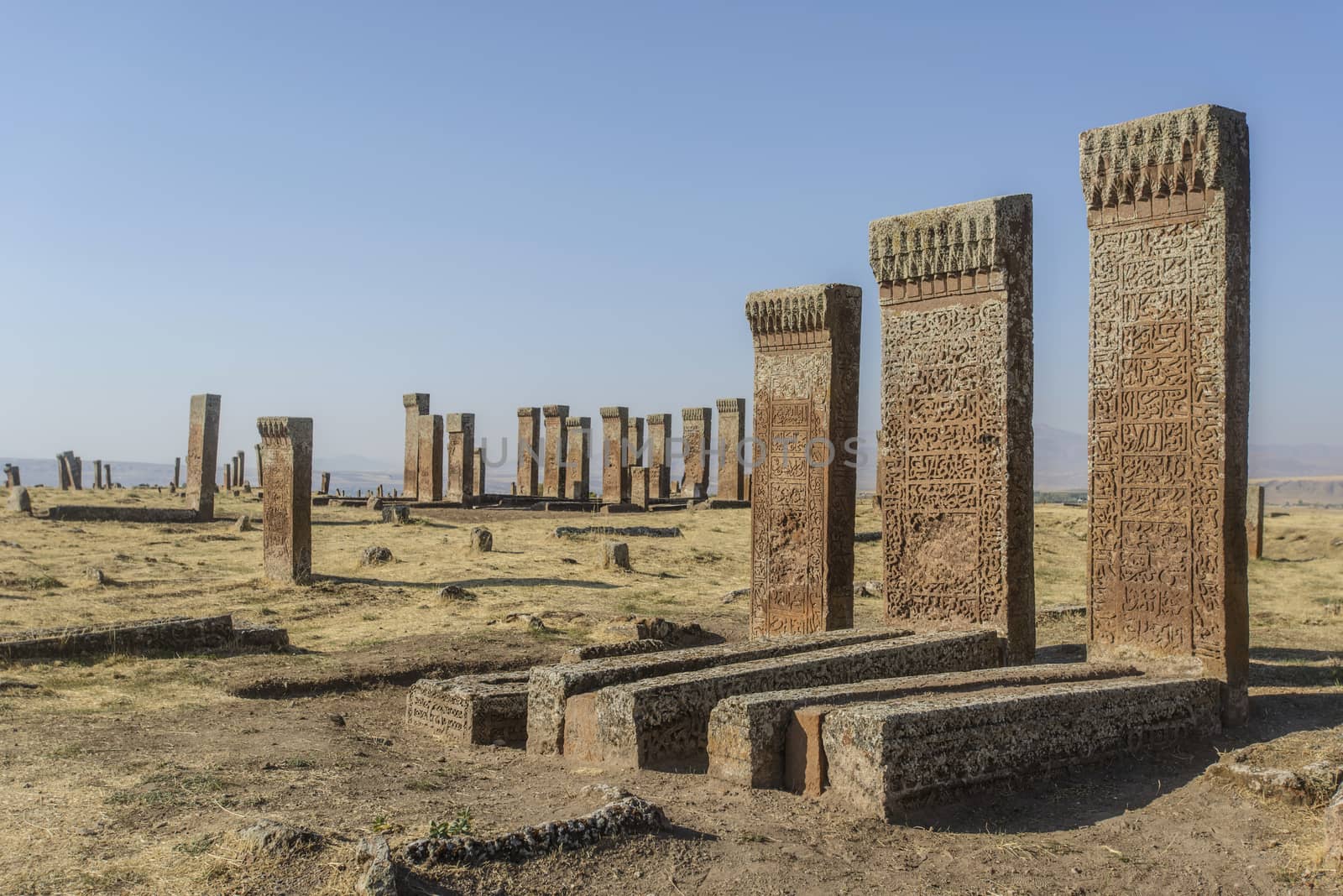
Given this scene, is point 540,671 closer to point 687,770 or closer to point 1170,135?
point 687,770

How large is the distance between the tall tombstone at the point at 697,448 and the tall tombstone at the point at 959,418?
87.3 ft

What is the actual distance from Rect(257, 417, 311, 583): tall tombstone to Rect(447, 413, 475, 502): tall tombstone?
14.9 meters

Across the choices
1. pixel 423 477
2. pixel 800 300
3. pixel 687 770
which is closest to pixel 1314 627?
pixel 800 300

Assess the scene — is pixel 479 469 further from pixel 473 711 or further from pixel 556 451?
pixel 473 711

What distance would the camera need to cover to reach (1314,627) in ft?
37.3

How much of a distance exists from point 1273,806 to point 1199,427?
2426 mm

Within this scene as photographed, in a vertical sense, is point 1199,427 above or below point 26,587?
above

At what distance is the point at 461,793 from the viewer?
547 centimetres

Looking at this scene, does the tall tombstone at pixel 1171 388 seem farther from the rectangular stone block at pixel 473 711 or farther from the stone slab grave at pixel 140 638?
the stone slab grave at pixel 140 638

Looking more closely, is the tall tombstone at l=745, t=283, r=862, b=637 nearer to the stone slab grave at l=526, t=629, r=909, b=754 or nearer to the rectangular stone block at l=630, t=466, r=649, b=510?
the stone slab grave at l=526, t=629, r=909, b=754

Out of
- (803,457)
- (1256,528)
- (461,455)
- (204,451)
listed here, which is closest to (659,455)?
(461,455)

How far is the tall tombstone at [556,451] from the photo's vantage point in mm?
36906

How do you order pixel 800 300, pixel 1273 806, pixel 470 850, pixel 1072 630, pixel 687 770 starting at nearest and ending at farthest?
pixel 470 850
pixel 1273 806
pixel 687 770
pixel 800 300
pixel 1072 630

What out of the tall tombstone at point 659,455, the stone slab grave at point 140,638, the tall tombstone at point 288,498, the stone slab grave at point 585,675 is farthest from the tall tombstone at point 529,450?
the stone slab grave at point 585,675
